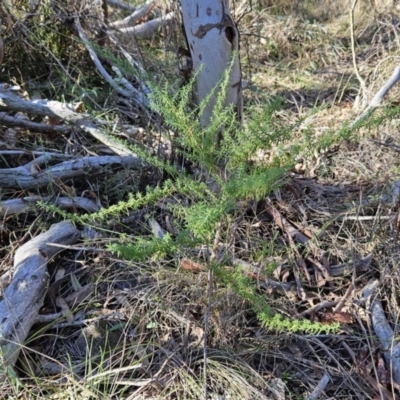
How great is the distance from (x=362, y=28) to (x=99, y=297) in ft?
12.0

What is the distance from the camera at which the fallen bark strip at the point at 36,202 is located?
2391 millimetres

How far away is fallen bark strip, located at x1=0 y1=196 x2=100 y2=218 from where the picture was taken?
7.84ft

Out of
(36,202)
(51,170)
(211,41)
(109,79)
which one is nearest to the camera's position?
(211,41)

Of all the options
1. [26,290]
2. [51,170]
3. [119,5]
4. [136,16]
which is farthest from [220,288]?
[119,5]

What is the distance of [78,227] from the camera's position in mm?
2447

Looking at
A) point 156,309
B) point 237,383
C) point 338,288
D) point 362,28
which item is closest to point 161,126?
point 156,309

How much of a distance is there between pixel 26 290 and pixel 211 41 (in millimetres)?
1346

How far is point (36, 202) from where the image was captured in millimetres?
2463

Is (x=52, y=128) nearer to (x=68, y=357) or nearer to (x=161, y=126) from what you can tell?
(x=161, y=126)

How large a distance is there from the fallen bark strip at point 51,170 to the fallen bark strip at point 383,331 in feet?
4.40

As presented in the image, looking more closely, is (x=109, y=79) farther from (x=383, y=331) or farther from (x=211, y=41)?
(x=383, y=331)

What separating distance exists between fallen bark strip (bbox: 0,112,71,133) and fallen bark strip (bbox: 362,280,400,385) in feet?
6.22

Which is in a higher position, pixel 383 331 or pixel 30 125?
pixel 30 125

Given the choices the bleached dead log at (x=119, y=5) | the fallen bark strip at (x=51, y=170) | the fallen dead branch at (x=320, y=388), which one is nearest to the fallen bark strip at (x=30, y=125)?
the fallen bark strip at (x=51, y=170)
